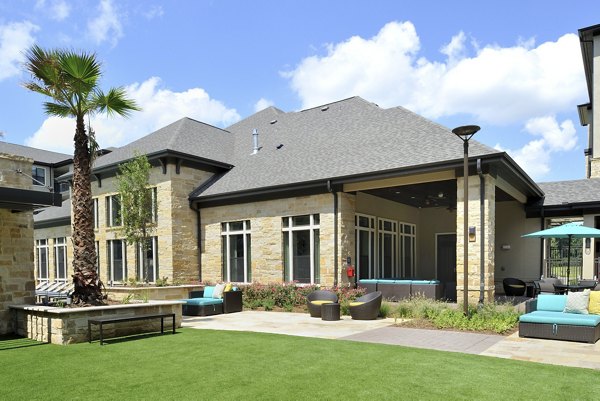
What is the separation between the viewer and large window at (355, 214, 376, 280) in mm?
16469

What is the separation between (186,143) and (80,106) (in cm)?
966

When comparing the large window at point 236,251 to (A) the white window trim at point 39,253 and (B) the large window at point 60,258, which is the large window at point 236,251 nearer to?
(B) the large window at point 60,258

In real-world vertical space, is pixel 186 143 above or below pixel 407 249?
above

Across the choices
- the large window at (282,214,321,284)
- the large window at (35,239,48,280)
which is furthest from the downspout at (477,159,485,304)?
the large window at (35,239,48,280)

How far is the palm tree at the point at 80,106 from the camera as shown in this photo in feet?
32.6

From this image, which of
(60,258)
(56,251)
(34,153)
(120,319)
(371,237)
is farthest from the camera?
(34,153)

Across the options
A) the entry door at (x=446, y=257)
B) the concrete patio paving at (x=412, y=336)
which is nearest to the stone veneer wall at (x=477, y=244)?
the concrete patio paving at (x=412, y=336)

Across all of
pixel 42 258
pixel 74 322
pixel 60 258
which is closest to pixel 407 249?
pixel 74 322

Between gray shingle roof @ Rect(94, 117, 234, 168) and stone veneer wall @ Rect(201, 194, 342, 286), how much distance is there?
9.93ft

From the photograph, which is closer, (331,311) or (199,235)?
(331,311)

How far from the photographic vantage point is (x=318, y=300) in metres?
13.1

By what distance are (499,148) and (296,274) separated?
8.01 metres

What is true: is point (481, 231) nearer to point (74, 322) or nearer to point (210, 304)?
point (210, 304)

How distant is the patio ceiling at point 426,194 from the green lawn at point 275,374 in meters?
8.63
